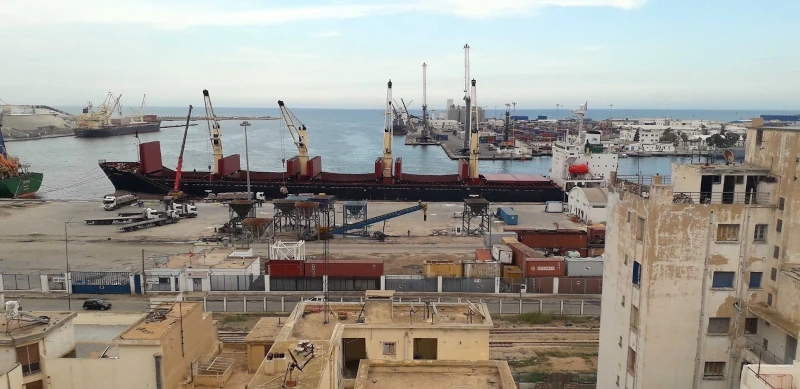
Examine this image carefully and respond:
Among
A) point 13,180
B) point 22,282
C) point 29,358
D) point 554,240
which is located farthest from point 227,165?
point 29,358

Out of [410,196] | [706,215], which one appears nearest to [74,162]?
[410,196]

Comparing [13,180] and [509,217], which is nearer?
[509,217]

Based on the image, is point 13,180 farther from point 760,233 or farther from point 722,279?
point 760,233

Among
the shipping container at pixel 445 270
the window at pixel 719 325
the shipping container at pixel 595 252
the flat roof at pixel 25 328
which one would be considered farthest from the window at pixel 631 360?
the shipping container at pixel 595 252

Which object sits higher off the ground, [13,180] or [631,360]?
[631,360]

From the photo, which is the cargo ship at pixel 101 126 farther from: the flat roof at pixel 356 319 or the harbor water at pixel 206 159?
the flat roof at pixel 356 319

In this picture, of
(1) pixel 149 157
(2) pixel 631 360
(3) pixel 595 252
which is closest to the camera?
(2) pixel 631 360

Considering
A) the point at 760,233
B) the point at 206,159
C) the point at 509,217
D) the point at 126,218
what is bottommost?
the point at 206,159
